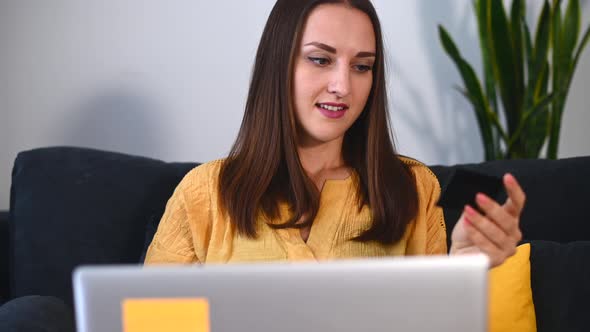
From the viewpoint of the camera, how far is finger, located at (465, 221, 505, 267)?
1098 millimetres

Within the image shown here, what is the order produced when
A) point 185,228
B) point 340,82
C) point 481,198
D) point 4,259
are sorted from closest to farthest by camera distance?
point 481,198, point 340,82, point 185,228, point 4,259

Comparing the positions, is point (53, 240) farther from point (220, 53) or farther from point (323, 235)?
point (220, 53)

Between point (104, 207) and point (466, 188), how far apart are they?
3.95 ft

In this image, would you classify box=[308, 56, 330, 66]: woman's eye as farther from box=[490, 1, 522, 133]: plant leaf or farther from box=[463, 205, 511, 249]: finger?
box=[490, 1, 522, 133]: plant leaf

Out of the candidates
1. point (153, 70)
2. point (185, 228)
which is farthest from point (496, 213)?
point (153, 70)

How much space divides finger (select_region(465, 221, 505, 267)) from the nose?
51 centimetres

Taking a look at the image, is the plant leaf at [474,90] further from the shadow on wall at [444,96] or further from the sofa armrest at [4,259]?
the sofa armrest at [4,259]

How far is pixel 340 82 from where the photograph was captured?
→ 1550 mm

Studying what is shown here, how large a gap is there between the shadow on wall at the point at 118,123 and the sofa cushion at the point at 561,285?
1.51 meters

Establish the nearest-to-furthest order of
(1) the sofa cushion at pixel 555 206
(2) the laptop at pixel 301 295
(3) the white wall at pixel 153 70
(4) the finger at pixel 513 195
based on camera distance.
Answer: (2) the laptop at pixel 301 295 < (4) the finger at pixel 513 195 < (1) the sofa cushion at pixel 555 206 < (3) the white wall at pixel 153 70

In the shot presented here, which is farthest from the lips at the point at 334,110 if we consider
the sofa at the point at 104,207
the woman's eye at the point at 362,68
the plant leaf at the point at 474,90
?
the plant leaf at the point at 474,90

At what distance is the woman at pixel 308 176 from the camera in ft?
5.24

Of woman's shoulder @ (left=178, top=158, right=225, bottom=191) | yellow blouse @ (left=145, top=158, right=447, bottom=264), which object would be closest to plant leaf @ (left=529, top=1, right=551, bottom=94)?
yellow blouse @ (left=145, top=158, right=447, bottom=264)

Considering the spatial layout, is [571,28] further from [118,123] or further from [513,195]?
[513,195]
